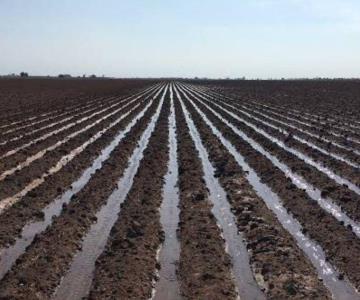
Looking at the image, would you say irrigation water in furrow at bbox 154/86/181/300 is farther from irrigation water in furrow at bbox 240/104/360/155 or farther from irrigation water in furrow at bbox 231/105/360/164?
irrigation water in furrow at bbox 240/104/360/155

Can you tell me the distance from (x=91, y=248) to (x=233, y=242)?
2.49 metres

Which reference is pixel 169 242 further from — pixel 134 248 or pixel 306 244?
pixel 306 244

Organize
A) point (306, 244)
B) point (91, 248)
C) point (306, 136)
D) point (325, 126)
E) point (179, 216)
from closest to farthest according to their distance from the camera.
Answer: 1. point (91, 248)
2. point (306, 244)
3. point (179, 216)
4. point (306, 136)
5. point (325, 126)

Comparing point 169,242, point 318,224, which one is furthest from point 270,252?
point 318,224

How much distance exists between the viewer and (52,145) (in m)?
20.4

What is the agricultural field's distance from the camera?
8117mm

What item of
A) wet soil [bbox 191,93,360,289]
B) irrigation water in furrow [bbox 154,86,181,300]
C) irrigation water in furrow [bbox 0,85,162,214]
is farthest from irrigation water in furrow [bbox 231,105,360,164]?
irrigation water in furrow [bbox 0,85,162,214]

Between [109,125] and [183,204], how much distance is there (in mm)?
15545

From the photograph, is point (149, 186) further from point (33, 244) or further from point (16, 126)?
point (16, 126)

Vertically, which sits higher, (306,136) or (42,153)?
(42,153)

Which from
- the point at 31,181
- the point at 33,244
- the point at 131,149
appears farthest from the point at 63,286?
the point at 131,149

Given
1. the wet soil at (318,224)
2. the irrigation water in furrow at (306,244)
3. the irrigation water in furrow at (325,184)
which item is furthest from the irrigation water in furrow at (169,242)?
the irrigation water in furrow at (325,184)

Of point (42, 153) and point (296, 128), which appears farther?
point (296, 128)

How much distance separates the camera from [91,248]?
958 cm
